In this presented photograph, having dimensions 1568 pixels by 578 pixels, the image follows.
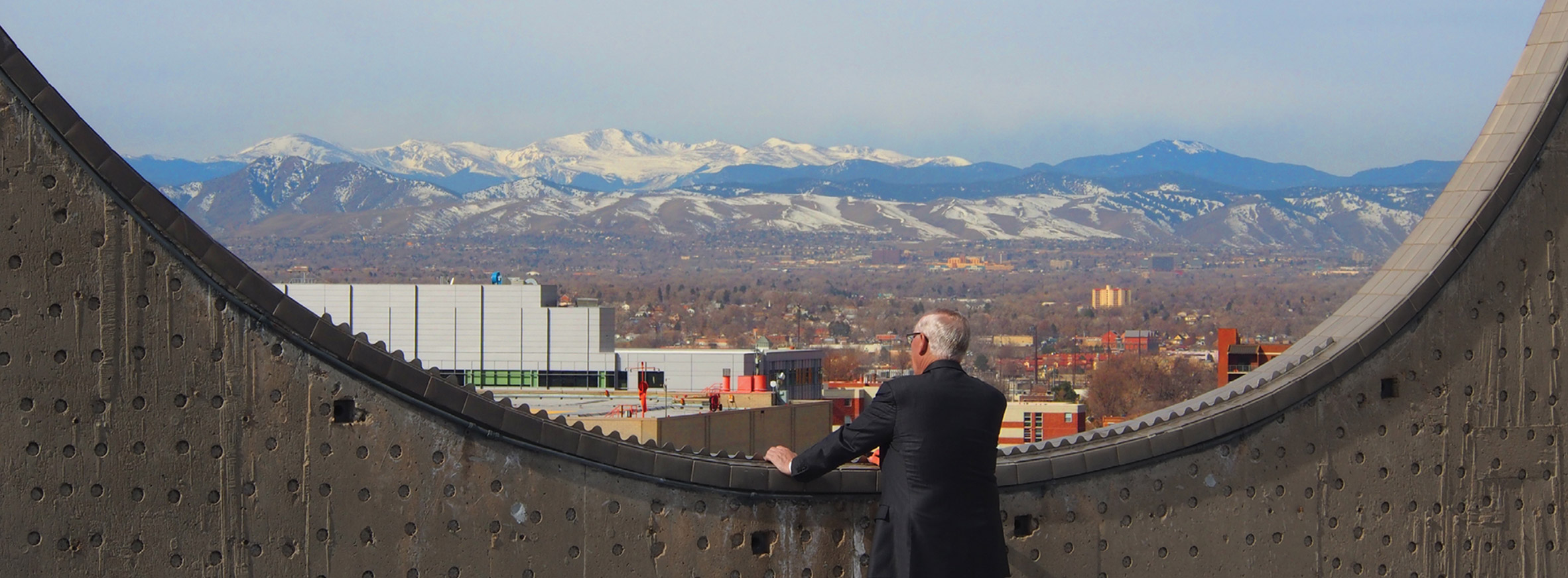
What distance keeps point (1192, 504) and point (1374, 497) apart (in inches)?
45.0

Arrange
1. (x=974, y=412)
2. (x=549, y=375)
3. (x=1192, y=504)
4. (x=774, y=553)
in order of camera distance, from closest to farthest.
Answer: (x=974, y=412) → (x=774, y=553) → (x=1192, y=504) → (x=549, y=375)

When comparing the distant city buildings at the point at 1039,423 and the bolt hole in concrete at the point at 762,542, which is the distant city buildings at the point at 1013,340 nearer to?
the distant city buildings at the point at 1039,423

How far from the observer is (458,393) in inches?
344

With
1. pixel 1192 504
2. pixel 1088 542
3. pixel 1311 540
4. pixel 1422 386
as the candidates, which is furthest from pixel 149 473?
pixel 1422 386

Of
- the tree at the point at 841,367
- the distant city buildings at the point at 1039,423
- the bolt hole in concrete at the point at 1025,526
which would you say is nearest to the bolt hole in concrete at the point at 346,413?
the bolt hole in concrete at the point at 1025,526

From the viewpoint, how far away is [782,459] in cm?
898

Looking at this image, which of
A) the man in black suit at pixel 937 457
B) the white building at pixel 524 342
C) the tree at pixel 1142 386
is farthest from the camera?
the tree at pixel 1142 386

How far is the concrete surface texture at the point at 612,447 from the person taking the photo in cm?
825

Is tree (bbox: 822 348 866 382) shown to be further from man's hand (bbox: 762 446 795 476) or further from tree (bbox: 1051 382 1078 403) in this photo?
man's hand (bbox: 762 446 795 476)

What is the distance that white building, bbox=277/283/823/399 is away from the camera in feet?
204

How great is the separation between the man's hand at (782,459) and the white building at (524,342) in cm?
4587

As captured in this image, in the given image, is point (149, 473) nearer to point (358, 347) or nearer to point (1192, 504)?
point (358, 347)

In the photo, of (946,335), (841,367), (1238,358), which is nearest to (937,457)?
(946,335)

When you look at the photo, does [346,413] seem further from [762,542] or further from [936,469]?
[936,469]
